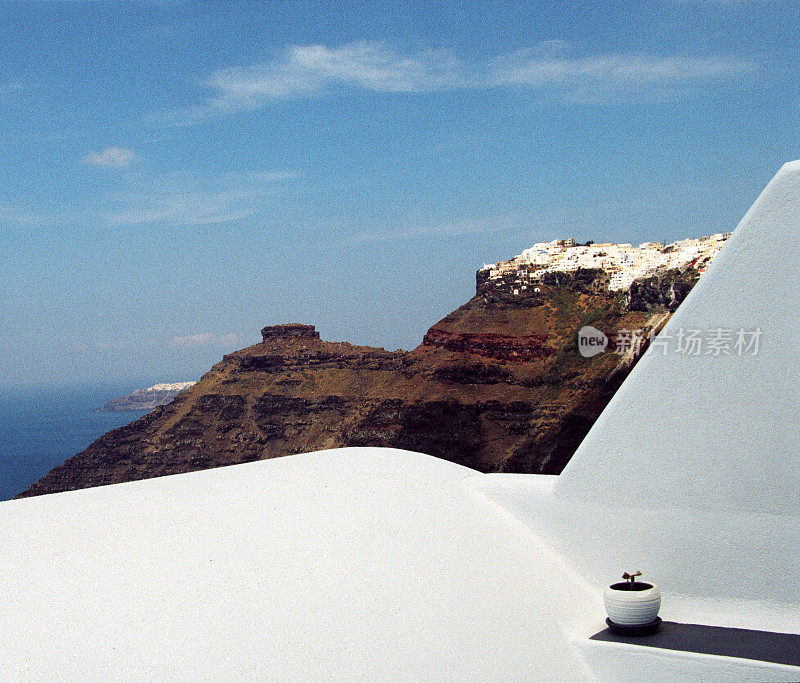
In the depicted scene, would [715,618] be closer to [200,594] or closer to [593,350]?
[200,594]

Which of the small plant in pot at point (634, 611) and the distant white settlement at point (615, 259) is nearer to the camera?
A: the small plant in pot at point (634, 611)

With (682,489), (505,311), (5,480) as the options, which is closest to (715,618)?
(682,489)

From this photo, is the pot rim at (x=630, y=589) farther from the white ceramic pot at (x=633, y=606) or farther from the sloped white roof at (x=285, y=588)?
the sloped white roof at (x=285, y=588)

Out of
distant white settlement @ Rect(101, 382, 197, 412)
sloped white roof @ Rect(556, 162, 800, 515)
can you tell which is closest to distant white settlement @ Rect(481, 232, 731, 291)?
sloped white roof @ Rect(556, 162, 800, 515)

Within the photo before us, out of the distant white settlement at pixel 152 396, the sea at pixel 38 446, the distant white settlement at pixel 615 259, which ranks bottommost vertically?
the sea at pixel 38 446

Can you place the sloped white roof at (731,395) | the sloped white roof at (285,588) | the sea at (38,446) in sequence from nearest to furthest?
the sloped white roof at (285,588) < the sloped white roof at (731,395) < the sea at (38,446)

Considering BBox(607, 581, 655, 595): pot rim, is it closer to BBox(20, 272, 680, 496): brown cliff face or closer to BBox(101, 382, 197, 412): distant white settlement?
BBox(20, 272, 680, 496): brown cliff face

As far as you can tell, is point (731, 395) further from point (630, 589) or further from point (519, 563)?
point (519, 563)

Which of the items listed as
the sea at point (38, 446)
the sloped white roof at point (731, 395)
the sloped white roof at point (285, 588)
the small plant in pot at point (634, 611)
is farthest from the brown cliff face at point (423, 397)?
the small plant in pot at point (634, 611)
